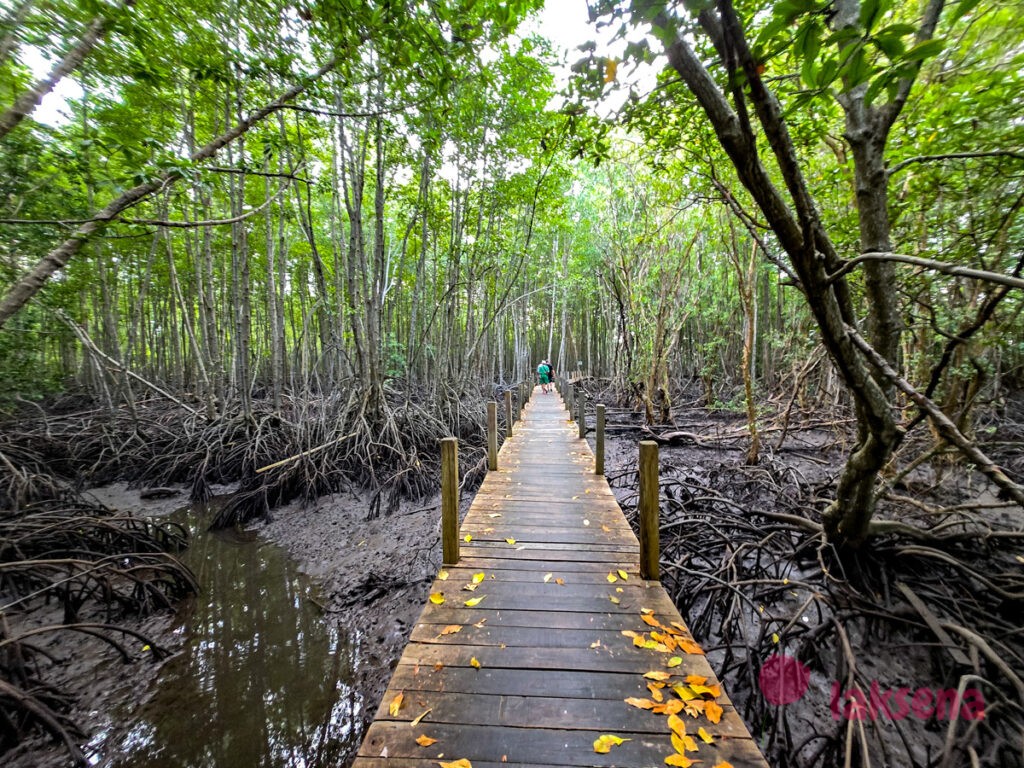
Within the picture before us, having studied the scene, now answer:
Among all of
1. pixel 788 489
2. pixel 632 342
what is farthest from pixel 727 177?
pixel 632 342

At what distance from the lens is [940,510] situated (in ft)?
12.0

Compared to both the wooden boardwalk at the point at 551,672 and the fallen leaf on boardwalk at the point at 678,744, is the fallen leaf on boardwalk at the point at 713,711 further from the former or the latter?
the fallen leaf on boardwalk at the point at 678,744

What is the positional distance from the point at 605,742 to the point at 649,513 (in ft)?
4.73

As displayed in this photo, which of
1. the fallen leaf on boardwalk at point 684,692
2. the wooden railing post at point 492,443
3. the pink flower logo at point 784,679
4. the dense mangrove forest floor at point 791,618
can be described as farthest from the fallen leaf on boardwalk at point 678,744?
the wooden railing post at point 492,443

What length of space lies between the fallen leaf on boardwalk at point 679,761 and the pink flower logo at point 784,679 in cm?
144

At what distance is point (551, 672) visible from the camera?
2135 millimetres

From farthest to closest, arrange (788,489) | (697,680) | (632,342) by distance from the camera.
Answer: (632,342), (788,489), (697,680)

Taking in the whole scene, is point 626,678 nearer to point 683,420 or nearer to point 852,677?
point 852,677

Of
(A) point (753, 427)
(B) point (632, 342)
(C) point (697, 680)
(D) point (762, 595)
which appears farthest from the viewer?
(B) point (632, 342)

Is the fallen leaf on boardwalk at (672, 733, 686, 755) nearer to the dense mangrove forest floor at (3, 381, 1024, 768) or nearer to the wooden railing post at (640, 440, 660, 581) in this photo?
the dense mangrove forest floor at (3, 381, 1024, 768)

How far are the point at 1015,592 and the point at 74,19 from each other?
7971mm

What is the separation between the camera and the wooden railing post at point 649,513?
289cm

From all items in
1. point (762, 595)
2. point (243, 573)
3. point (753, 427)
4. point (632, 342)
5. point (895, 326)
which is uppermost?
point (632, 342)

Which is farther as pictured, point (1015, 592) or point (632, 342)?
point (632, 342)
